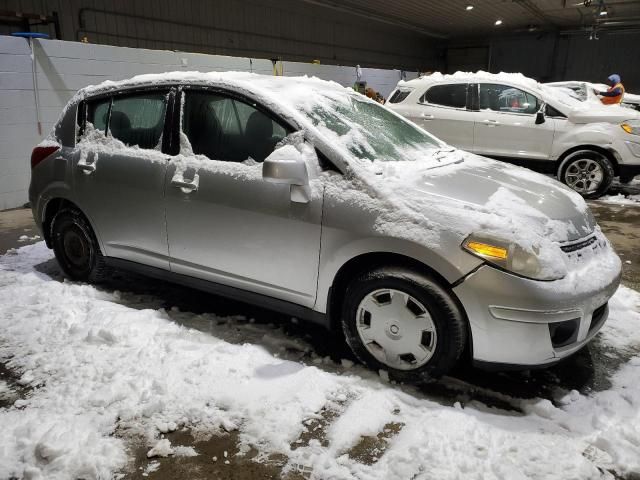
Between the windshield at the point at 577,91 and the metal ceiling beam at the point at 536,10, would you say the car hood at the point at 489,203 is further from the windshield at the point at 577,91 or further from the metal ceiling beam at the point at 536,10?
the metal ceiling beam at the point at 536,10

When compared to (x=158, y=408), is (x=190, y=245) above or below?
above

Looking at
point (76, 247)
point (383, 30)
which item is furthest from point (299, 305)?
point (383, 30)

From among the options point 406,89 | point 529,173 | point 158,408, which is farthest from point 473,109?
point 158,408

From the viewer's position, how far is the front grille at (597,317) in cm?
251

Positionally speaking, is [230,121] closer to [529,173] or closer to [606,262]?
[529,173]

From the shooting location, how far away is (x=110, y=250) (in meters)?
3.63

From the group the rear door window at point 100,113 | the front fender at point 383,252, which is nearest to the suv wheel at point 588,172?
the front fender at point 383,252

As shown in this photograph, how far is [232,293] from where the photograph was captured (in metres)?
3.08

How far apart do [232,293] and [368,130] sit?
1.36m

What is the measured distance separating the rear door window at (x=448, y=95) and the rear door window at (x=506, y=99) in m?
0.31

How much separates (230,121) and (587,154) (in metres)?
6.09

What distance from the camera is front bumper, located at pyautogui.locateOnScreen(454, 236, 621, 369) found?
2234 millimetres

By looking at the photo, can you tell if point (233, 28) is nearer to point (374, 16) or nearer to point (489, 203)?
point (374, 16)

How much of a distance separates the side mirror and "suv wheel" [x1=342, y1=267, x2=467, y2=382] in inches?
24.5
